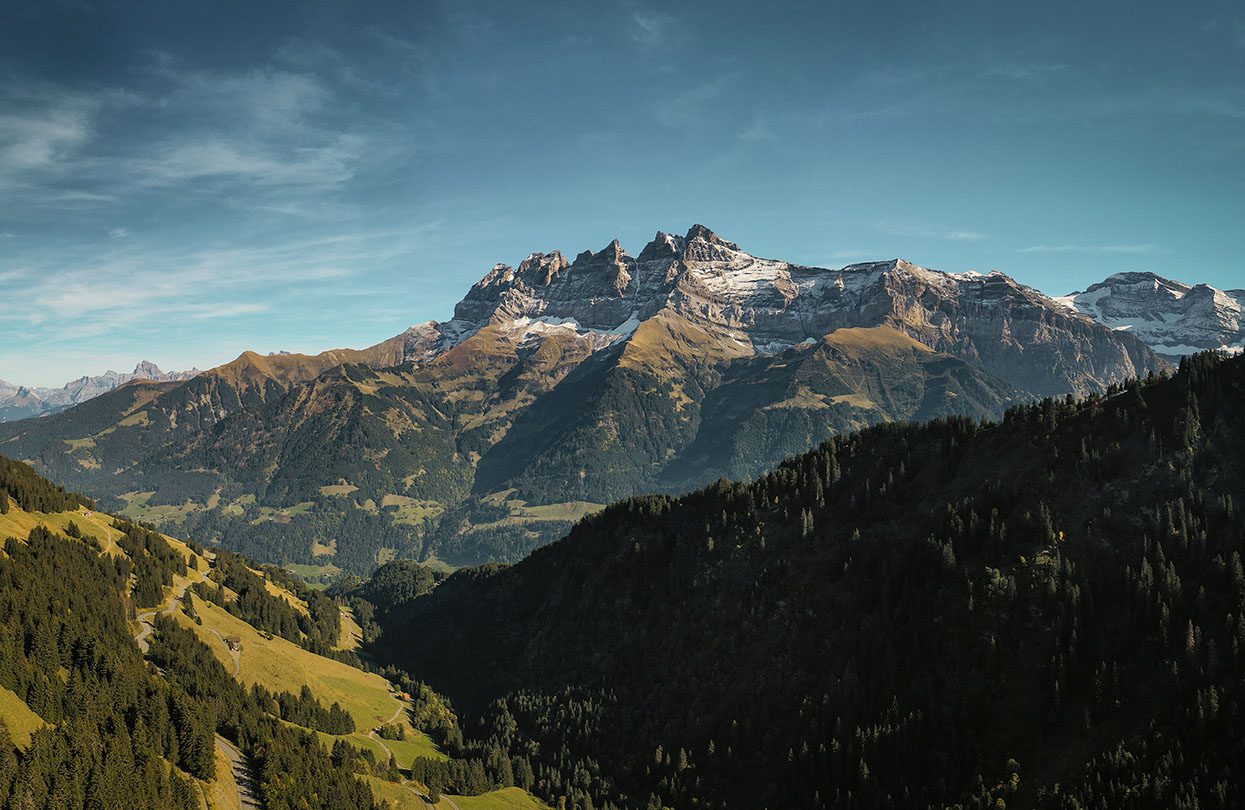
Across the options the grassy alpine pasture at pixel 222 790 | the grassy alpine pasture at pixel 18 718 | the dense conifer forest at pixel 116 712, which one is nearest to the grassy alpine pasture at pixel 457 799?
the dense conifer forest at pixel 116 712

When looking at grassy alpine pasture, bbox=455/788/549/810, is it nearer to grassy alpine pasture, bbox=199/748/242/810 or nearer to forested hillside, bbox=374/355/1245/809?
forested hillside, bbox=374/355/1245/809

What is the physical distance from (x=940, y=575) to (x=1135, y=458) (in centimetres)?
5107

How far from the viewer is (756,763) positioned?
6978 inches

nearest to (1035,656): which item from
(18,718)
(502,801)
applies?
(502,801)

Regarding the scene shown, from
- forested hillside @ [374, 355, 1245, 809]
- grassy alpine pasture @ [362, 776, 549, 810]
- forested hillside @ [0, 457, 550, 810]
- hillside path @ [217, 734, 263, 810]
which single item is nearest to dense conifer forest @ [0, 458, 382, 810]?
forested hillside @ [0, 457, 550, 810]

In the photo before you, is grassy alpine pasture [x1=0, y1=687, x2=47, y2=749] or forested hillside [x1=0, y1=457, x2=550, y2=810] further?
grassy alpine pasture [x1=0, y1=687, x2=47, y2=749]

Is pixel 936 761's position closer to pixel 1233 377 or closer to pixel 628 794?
pixel 628 794

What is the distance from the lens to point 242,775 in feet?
479

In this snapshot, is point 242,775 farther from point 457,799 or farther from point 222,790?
point 457,799

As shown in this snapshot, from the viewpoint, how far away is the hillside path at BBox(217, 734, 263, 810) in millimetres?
139375

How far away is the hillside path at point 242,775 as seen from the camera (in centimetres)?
13938

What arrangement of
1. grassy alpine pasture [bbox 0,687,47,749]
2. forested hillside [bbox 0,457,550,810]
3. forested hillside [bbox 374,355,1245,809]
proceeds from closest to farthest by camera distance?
forested hillside [bbox 0,457,550,810] → grassy alpine pasture [bbox 0,687,47,749] → forested hillside [bbox 374,355,1245,809]

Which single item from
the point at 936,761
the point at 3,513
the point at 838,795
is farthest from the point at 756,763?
the point at 3,513

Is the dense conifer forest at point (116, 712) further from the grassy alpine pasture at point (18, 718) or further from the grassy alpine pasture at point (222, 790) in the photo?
the grassy alpine pasture at point (222, 790)
